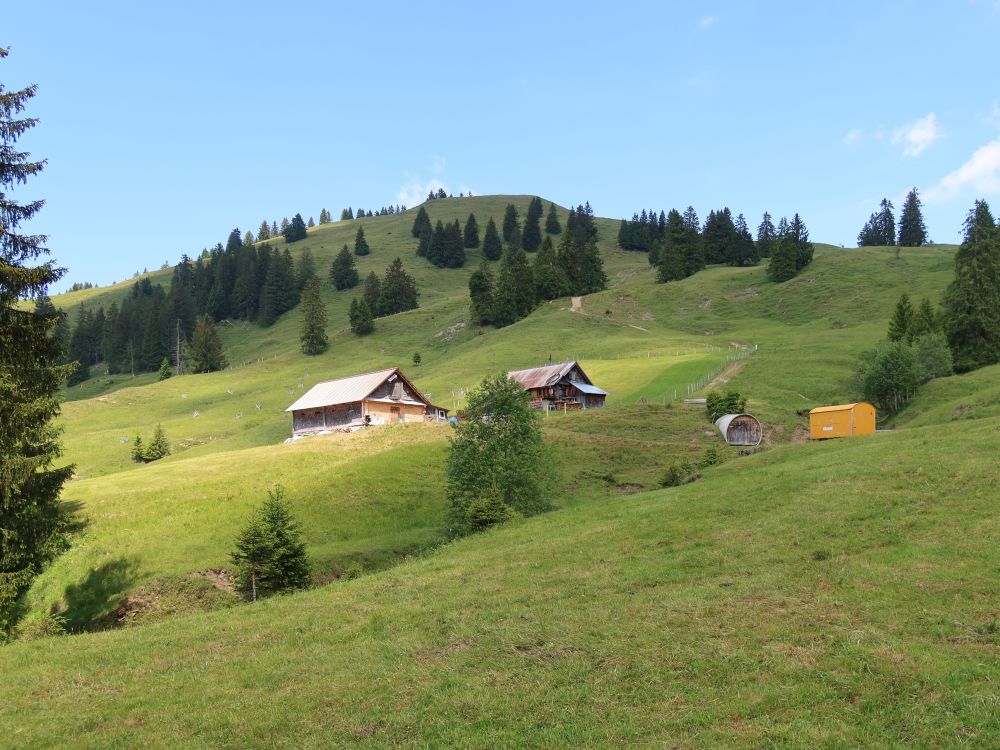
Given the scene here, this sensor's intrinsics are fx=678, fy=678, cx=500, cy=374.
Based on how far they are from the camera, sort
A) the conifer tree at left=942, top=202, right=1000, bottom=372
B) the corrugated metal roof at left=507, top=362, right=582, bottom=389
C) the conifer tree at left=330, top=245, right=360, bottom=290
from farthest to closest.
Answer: the conifer tree at left=330, top=245, right=360, bottom=290 < the corrugated metal roof at left=507, top=362, right=582, bottom=389 < the conifer tree at left=942, top=202, right=1000, bottom=372

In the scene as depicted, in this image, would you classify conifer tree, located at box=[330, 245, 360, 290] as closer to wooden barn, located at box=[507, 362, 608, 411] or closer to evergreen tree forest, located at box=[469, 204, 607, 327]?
evergreen tree forest, located at box=[469, 204, 607, 327]

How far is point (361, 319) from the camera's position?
132 m

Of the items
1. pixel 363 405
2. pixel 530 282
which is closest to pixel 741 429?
pixel 363 405

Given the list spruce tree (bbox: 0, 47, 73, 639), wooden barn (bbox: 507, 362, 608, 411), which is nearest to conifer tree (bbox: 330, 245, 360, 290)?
wooden barn (bbox: 507, 362, 608, 411)

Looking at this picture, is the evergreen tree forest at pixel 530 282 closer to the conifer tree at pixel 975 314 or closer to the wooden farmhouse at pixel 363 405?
the wooden farmhouse at pixel 363 405

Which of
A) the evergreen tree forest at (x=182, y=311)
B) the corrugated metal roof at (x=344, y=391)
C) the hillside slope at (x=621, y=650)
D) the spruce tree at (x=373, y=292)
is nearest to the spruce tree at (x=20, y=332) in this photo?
the hillside slope at (x=621, y=650)

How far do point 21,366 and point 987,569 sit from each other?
23.2 metres

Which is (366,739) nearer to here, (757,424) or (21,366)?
(21,366)

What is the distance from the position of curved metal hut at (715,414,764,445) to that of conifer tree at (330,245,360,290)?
138 metres

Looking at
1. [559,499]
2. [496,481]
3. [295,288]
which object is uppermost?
[295,288]

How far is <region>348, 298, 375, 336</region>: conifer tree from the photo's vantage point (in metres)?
132

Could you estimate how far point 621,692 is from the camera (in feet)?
34.9

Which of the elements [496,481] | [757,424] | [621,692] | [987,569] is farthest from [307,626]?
[757,424]

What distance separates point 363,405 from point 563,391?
23303mm
